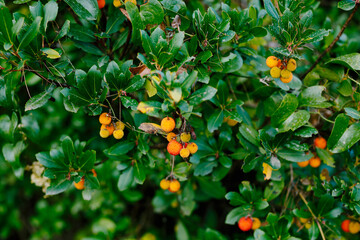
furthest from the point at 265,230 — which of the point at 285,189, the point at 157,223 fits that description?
the point at 157,223

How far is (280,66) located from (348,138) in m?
0.39

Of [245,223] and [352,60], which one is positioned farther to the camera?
[245,223]

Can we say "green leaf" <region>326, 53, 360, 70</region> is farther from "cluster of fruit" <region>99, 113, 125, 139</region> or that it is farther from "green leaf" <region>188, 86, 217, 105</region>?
"cluster of fruit" <region>99, 113, 125, 139</region>

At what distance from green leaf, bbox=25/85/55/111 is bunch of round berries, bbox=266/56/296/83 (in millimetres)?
864

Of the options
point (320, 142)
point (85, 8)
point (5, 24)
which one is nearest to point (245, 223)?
point (320, 142)

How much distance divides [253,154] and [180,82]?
0.51m

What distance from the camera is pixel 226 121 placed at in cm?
149

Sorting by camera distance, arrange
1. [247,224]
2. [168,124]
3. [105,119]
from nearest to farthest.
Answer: [168,124]
[105,119]
[247,224]

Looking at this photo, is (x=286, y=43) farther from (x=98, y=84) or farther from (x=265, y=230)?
(x=265, y=230)

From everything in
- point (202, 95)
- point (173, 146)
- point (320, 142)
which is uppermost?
point (202, 95)

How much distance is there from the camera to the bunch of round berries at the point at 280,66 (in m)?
1.18

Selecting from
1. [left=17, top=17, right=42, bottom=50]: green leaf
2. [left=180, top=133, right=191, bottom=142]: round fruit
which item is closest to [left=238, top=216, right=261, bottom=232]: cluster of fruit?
[left=180, top=133, right=191, bottom=142]: round fruit

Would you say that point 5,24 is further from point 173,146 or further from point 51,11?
point 173,146

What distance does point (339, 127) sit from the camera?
47.3 inches
